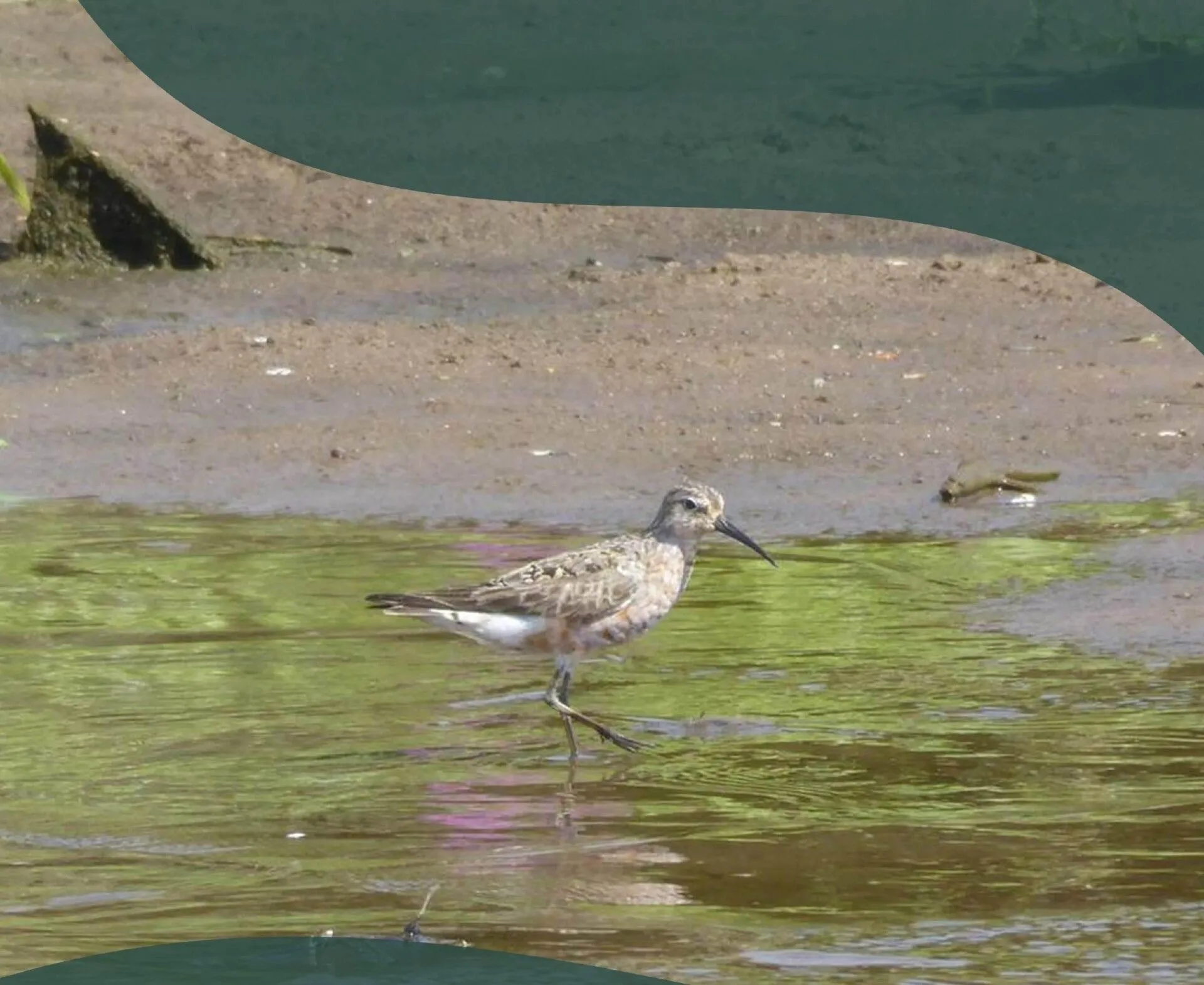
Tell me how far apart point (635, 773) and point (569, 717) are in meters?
0.39

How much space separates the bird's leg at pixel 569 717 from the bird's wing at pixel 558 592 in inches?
6.5

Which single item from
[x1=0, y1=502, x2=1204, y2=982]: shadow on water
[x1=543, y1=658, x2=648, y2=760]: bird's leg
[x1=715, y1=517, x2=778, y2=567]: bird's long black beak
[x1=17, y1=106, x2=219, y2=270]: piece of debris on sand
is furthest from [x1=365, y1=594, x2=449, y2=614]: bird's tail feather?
[x1=17, y1=106, x2=219, y2=270]: piece of debris on sand

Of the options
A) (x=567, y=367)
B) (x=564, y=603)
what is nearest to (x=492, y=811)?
(x=564, y=603)

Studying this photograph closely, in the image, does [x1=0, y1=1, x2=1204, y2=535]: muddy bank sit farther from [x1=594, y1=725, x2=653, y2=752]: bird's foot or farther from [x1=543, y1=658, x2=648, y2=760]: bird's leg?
[x1=594, y1=725, x2=653, y2=752]: bird's foot

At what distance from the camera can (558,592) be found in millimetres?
6543

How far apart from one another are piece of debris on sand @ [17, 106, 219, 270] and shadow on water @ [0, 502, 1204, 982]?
5.09m

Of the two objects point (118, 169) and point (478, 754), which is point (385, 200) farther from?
point (478, 754)

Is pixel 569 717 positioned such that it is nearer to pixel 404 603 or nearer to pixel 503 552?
pixel 404 603

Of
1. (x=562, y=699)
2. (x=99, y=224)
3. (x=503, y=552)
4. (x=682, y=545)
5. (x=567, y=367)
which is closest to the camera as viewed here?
(x=562, y=699)

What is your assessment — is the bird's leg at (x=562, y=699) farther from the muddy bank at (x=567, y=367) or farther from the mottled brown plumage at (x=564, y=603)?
the muddy bank at (x=567, y=367)

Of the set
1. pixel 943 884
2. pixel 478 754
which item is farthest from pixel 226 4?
pixel 478 754

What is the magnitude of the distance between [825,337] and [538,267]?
2396 millimetres

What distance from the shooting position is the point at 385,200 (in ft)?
48.7

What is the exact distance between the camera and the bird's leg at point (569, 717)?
5961mm
